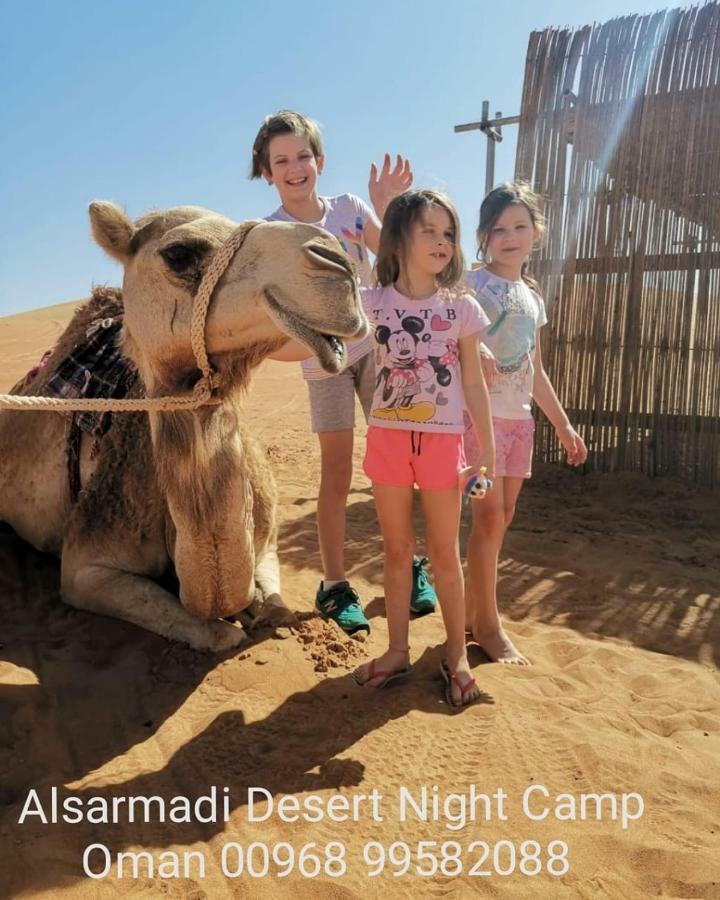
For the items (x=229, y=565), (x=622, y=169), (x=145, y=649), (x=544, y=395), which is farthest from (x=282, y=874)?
(x=622, y=169)

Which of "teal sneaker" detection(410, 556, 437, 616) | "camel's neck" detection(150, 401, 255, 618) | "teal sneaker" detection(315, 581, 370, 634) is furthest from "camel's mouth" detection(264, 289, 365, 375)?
"teal sneaker" detection(410, 556, 437, 616)

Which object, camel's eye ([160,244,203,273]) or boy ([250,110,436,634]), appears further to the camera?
boy ([250,110,436,634])

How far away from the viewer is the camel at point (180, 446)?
2.14 metres

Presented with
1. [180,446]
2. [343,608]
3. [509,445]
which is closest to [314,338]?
[180,446]

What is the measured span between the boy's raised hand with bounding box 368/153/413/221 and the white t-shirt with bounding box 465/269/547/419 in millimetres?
538

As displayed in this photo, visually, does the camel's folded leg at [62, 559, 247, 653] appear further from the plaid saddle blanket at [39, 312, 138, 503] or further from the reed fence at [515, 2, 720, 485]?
the reed fence at [515, 2, 720, 485]

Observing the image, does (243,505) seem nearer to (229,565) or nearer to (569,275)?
(229,565)

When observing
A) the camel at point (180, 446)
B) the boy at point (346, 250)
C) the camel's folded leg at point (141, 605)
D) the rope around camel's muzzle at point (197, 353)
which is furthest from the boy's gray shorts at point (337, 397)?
the rope around camel's muzzle at point (197, 353)

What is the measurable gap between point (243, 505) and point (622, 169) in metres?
5.66

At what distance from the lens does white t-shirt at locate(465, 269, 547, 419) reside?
3.28m

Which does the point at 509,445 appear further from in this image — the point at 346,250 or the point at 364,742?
the point at 364,742

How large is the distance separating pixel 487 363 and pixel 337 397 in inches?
32.0

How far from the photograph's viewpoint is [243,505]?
109 inches

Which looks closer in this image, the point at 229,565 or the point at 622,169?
the point at 229,565
